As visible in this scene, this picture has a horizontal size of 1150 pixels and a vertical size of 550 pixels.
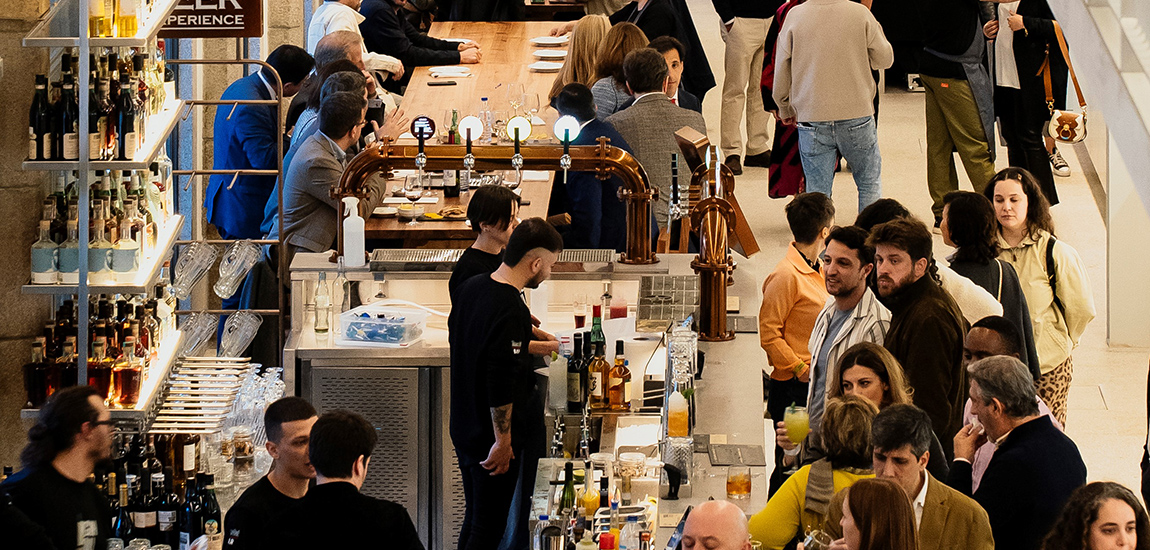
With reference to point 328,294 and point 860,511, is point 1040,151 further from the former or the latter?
point 860,511

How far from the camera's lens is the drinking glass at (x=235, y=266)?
23.4 ft

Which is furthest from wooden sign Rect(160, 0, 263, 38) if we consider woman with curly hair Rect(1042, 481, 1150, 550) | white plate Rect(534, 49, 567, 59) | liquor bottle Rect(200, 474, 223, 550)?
woman with curly hair Rect(1042, 481, 1150, 550)

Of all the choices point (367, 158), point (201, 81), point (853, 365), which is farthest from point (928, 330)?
point (201, 81)

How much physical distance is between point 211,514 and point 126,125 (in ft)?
4.92

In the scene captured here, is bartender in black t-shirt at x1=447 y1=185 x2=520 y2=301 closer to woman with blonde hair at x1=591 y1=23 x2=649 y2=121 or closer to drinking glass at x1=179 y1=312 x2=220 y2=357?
drinking glass at x1=179 y1=312 x2=220 y2=357

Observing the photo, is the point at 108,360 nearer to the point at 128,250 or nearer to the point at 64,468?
the point at 128,250

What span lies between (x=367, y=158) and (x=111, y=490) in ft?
6.25

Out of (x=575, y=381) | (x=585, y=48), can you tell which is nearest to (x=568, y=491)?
(x=575, y=381)

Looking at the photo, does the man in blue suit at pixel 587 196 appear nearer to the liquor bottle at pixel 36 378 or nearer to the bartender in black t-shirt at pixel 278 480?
the liquor bottle at pixel 36 378

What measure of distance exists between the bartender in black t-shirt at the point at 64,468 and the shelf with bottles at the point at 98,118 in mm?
1272

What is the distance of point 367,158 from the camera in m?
6.34

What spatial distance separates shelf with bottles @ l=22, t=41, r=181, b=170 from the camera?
5.48m

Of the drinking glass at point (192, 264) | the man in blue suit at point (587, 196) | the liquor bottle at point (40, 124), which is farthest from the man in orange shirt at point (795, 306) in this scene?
the liquor bottle at point (40, 124)

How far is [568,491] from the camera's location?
475 cm
